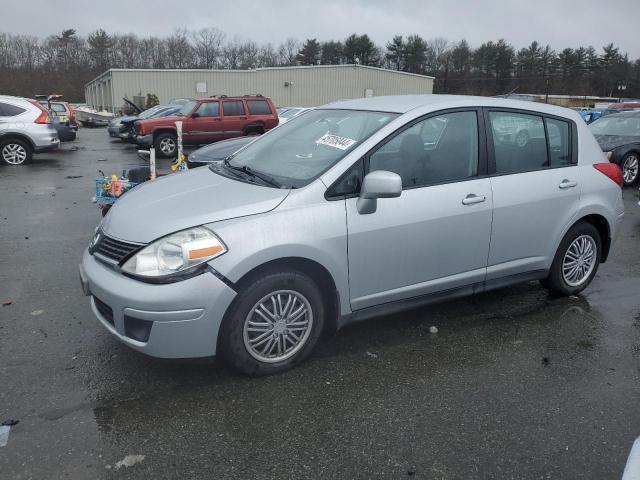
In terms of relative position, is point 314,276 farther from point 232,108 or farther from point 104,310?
point 232,108

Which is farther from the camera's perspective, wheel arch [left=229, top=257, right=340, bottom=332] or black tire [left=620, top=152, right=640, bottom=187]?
black tire [left=620, top=152, right=640, bottom=187]

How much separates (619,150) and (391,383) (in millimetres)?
10643

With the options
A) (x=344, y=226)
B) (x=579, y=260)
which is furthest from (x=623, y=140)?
(x=344, y=226)

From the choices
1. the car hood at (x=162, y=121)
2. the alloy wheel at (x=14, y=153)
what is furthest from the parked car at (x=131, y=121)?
the alloy wheel at (x=14, y=153)

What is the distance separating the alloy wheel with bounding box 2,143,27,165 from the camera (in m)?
13.6

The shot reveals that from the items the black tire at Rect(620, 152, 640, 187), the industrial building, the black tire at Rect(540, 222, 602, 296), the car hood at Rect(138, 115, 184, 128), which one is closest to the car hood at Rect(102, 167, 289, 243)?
the black tire at Rect(540, 222, 602, 296)

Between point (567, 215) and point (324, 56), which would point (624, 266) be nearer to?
point (567, 215)

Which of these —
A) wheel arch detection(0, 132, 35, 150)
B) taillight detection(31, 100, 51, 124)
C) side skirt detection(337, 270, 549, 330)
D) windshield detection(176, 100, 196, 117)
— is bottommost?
side skirt detection(337, 270, 549, 330)

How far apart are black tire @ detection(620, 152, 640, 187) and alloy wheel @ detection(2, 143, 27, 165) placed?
1441cm

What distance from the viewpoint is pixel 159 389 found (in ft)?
10.7

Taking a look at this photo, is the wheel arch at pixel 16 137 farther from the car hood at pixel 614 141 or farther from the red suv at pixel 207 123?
the car hood at pixel 614 141

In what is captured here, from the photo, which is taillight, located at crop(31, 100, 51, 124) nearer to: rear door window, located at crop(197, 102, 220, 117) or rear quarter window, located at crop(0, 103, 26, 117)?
rear quarter window, located at crop(0, 103, 26, 117)

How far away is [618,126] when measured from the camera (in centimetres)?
1280

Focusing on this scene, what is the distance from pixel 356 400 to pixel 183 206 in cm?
161
